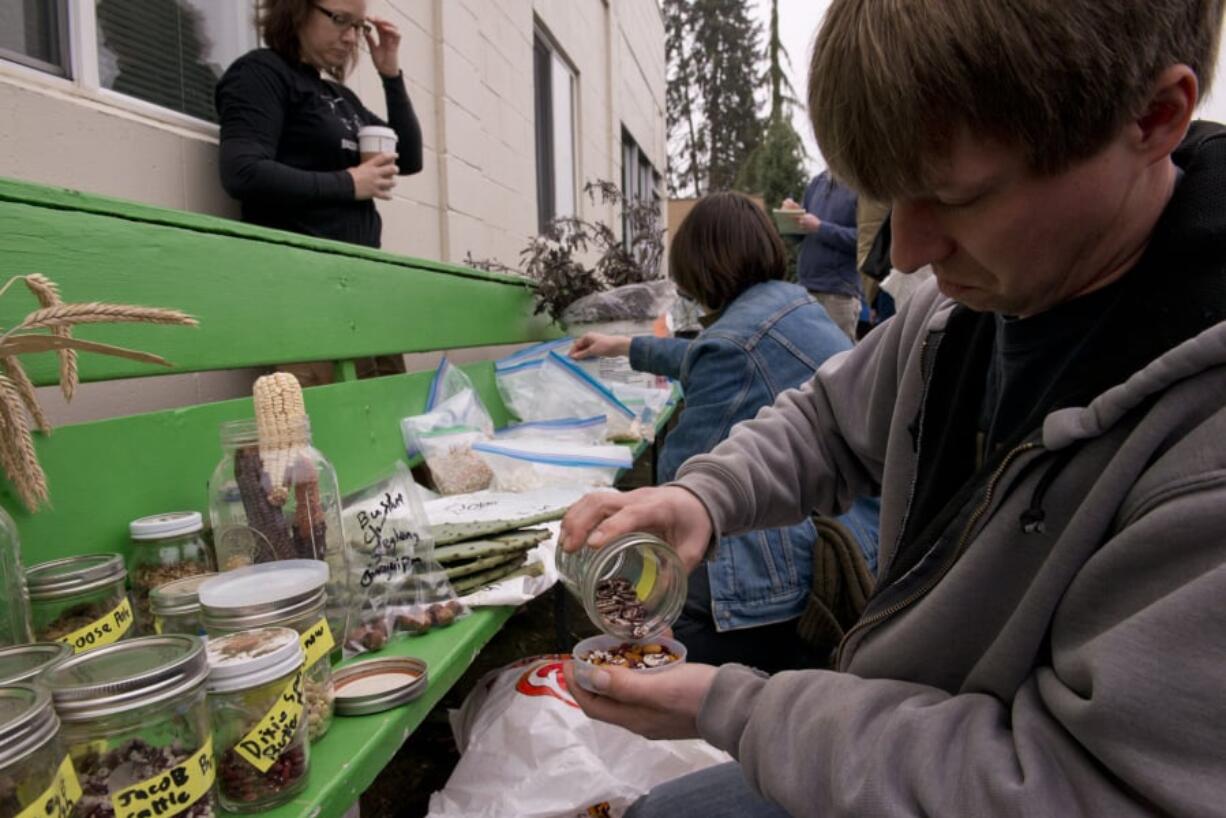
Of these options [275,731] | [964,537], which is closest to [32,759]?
[275,731]

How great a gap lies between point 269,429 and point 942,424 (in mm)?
1028

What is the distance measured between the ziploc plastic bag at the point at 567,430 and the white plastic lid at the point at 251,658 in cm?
193

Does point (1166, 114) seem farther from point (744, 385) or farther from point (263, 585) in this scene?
point (744, 385)

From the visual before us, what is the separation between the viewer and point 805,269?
602 cm

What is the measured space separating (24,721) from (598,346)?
9.55 feet

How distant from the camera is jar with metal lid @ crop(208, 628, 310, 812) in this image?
80 centimetres

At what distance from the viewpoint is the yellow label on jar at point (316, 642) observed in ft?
3.10

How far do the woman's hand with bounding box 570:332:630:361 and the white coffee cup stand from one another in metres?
1.25


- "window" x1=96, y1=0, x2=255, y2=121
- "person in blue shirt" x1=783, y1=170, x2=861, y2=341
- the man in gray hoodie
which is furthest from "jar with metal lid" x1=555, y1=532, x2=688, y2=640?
"person in blue shirt" x1=783, y1=170, x2=861, y2=341

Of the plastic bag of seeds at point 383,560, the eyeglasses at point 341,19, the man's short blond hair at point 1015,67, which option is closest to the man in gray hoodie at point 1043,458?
the man's short blond hair at point 1015,67

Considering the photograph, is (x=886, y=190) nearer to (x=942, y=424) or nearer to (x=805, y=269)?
(x=942, y=424)

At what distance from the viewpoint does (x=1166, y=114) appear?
0.75 meters

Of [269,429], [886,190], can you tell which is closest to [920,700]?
[886,190]

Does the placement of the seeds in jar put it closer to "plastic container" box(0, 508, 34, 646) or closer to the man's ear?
"plastic container" box(0, 508, 34, 646)
